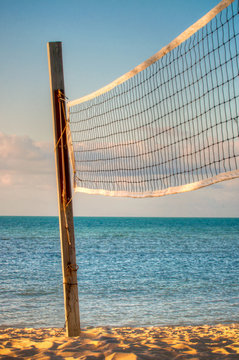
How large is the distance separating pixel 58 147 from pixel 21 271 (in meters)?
11.5

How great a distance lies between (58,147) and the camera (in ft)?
17.4

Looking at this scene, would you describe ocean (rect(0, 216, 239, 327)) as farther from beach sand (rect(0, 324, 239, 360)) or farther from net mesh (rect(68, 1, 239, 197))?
net mesh (rect(68, 1, 239, 197))

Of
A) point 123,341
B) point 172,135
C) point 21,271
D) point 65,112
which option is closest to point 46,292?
point 21,271

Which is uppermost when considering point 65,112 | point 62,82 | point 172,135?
point 62,82

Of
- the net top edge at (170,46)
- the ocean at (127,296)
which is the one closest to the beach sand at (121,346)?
the ocean at (127,296)

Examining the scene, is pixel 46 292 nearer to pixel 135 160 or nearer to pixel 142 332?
pixel 142 332

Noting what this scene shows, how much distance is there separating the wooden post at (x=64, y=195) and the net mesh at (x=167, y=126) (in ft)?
0.75

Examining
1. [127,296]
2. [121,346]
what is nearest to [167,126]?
[121,346]

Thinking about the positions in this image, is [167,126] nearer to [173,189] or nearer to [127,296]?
[173,189]

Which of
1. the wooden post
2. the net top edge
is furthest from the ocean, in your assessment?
the net top edge

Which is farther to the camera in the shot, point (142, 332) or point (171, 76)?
point (142, 332)

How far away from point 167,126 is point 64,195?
1.54m

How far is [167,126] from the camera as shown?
4758 mm

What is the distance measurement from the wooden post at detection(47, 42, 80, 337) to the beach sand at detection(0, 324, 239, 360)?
39 centimetres
